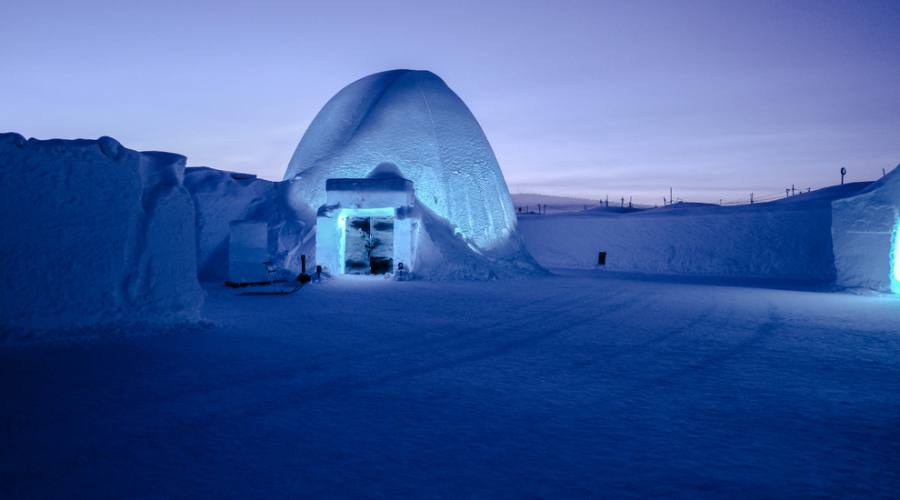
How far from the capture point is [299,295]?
1242 cm

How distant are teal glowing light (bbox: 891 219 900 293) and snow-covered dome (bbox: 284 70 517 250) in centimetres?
1112

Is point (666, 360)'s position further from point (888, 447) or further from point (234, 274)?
point (234, 274)

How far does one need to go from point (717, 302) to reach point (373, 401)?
9.89 metres

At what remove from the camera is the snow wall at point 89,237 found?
253 inches

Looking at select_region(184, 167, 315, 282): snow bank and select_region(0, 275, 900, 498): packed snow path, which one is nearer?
select_region(0, 275, 900, 498): packed snow path

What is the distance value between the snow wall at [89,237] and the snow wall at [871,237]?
14.8 metres

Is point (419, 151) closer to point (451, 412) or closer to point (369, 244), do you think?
point (369, 244)

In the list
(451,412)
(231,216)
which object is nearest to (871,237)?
(451,412)

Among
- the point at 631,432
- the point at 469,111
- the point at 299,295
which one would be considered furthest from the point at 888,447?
the point at 469,111

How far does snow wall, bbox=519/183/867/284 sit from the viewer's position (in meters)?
23.3

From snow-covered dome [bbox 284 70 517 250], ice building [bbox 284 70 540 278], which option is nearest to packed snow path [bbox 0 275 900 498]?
ice building [bbox 284 70 540 278]

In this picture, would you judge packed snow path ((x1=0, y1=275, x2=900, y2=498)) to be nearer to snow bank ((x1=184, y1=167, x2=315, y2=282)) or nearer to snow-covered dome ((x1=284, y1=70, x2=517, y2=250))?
snow bank ((x1=184, y1=167, x2=315, y2=282))

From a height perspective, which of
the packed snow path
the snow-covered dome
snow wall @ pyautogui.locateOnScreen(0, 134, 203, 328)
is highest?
the snow-covered dome

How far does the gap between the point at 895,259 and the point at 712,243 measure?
39.8 feet
